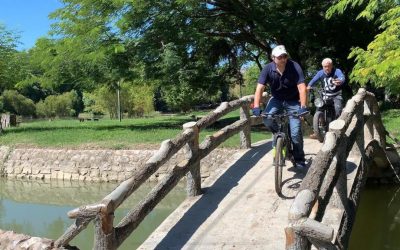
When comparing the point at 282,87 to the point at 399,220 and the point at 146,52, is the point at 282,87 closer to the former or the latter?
the point at 399,220

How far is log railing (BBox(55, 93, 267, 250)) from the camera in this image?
14.9ft

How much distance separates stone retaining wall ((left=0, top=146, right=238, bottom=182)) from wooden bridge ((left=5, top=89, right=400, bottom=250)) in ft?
22.3

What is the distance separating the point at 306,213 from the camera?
392 cm

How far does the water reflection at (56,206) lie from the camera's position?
10227mm

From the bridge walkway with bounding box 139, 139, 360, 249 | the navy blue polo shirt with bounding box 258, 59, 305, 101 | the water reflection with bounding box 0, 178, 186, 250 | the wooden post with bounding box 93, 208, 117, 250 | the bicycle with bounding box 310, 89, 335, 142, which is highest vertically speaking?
the navy blue polo shirt with bounding box 258, 59, 305, 101

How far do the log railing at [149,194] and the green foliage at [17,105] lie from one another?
5906cm

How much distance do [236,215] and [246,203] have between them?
453 mm

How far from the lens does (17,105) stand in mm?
64562

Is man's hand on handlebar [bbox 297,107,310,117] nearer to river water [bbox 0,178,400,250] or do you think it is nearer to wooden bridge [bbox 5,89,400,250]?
wooden bridge [bbox 5,89,400,250]

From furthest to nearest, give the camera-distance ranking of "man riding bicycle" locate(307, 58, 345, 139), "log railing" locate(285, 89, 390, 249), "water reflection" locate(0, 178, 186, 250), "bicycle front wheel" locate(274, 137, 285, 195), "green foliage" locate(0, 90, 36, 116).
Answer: "green foliage" locate(0, 90, 36, 116) → "water reflection" locate(0, 178, 186, 250) → "man riding bicycle" locate(307, 58, 345, 139) → "bicycle front wheel" locate(274, 137, 285, 195) → "log railing" locate(285, 89, 390, 249)

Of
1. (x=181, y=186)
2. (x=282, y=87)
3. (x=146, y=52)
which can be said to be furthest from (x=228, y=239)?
(x=146, y=52)

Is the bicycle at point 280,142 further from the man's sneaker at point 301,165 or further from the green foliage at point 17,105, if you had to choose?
the green foliage at point 17,105

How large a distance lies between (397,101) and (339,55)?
27.1 ft

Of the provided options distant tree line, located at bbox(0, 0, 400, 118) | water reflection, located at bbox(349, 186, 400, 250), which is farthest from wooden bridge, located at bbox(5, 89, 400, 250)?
distant tree line, located at bbox(0, 0, 400, 118)
